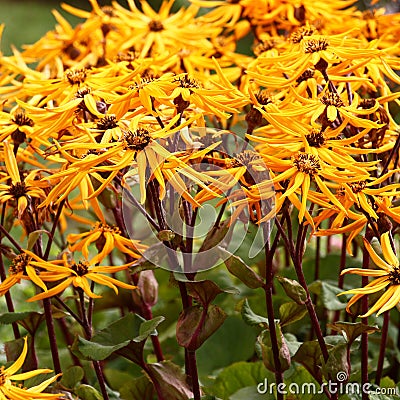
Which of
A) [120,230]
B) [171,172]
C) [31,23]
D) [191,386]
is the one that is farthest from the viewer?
[31,23]

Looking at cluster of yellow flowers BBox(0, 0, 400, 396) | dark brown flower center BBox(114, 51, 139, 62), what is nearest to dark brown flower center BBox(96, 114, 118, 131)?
cluster of yellow flowers BBox(0, 0, 400, 396)

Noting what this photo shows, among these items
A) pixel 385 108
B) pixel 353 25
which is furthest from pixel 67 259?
pixel 353 25

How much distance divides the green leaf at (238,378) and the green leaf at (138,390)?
65 mm

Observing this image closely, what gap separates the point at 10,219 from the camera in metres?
0.74

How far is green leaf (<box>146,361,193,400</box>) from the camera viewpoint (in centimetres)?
65

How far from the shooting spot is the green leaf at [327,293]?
2.52 feet

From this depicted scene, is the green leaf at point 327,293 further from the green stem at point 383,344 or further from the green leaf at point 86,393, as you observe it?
the green leaf at point 86,393

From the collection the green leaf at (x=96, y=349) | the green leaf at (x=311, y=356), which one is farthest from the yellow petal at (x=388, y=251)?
the green leaf at (x=96, y=349)

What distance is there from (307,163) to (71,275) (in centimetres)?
22

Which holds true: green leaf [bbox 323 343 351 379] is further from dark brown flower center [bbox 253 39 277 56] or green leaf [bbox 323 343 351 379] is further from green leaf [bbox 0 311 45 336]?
dark brown flower center [bbox 253 39 277 56]

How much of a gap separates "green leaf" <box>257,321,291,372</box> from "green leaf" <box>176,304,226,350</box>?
0.05 meters

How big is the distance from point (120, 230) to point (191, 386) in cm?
18

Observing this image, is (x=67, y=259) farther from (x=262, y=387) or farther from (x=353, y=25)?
(x=353, y=25)

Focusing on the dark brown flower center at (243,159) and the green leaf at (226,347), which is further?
the green leaf at (226,347)
